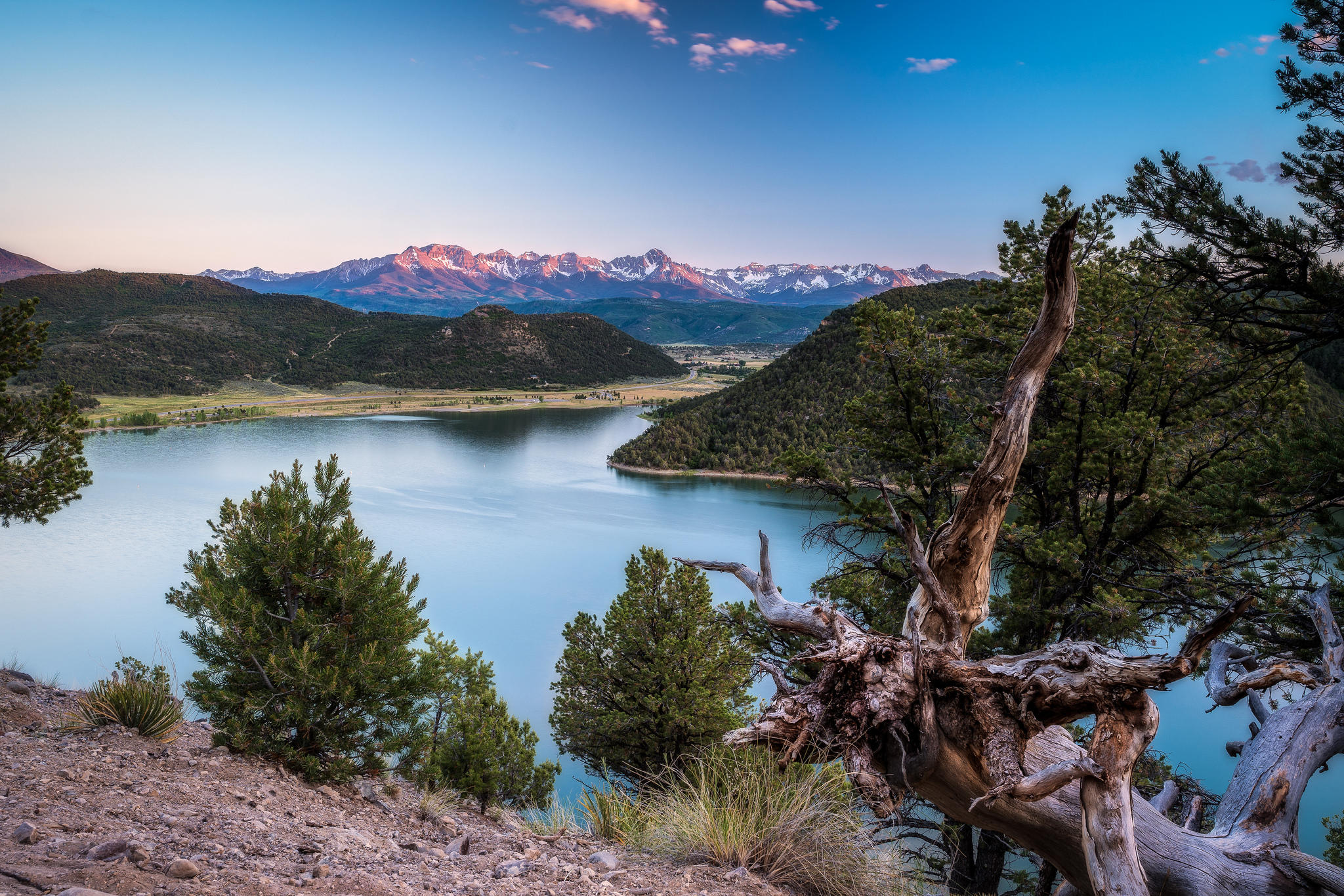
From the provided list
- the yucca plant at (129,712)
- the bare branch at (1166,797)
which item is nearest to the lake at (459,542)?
the yucca plant at (129,712)

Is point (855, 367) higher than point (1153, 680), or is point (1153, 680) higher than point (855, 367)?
point (855, 367)

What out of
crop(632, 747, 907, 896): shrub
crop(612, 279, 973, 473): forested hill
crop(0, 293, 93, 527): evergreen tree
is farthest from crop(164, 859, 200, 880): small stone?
crop(612, 279, 973, 473): forested hill

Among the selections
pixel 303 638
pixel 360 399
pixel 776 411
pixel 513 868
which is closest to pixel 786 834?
pixel 513 868

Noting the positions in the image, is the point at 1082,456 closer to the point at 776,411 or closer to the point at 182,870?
the point at 182,870

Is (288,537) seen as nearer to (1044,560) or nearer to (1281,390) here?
(1044,560)

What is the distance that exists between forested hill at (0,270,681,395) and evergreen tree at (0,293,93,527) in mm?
86944

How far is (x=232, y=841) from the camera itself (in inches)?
129

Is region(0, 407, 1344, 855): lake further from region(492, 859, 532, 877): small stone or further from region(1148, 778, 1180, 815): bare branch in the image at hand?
region(1148, 778, 1180, 815): bare branch

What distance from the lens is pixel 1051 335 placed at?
2.91 meters

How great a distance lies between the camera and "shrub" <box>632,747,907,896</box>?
10.7 ft

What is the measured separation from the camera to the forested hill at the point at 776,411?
1715 inches

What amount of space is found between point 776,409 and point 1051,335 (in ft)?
153

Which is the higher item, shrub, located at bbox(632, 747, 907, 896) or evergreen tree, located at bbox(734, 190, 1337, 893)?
evergreen tree, located at bbox(734, 190, 1337, 893)

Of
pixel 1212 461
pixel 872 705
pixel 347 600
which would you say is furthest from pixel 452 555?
pixel 872 705
